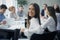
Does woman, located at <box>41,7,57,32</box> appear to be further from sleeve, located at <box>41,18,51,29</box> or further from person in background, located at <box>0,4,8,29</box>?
person in background, located at <box>0,4,8,29</box>

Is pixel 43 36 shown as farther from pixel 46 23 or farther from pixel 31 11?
pixel 31 11

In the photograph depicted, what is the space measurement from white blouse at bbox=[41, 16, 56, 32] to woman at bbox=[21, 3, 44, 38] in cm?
8

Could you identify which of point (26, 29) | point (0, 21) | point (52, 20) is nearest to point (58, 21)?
point (52, 20)

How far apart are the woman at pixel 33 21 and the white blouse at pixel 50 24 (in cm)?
8

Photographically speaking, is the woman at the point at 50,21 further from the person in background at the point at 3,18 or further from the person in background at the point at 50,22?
the person in background at the point at 3,18

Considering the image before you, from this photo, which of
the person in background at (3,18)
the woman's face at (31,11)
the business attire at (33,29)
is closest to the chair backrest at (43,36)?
the business attire at (33,29)

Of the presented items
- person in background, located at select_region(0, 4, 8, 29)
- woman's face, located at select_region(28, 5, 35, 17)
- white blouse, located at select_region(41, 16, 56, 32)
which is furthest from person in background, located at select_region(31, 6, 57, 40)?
person in background, located at select_region(0, 4, 8, 29)

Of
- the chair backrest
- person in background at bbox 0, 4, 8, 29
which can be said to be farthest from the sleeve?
person in background at bbox 0, 4, 8, 29

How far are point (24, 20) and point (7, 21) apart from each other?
0.83 feet

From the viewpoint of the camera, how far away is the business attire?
2826mm

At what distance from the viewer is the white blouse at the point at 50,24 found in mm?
2861

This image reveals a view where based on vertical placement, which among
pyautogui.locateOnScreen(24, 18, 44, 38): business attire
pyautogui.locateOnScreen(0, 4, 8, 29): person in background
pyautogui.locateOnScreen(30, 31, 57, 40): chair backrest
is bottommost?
pyautogui.locateOnScreen(30, 31, 57, 40): chair backrest

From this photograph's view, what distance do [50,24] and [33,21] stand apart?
264mm

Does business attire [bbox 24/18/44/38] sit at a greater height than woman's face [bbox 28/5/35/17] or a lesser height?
lesser
